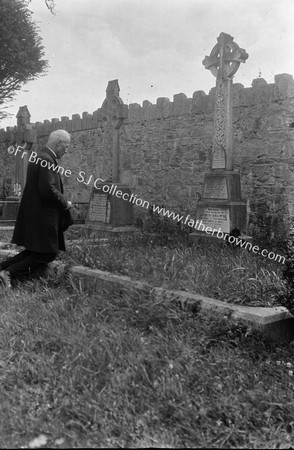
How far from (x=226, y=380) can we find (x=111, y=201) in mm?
5924

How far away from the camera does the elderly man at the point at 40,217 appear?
194 inches

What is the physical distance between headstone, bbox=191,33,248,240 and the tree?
9774mm

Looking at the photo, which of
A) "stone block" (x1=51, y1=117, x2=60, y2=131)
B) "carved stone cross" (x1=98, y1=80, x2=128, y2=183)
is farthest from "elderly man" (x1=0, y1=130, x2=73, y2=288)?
"stone block" (x1=51, y1=117, x2=60, y2=131)

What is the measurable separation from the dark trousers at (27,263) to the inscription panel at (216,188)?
9.85 ft

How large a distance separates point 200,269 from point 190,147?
5553 mm

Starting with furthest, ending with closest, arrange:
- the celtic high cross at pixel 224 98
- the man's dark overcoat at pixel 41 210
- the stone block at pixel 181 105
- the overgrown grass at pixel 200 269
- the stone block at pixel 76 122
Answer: the stone block at pixel 76 122 → the stone block at pixel 181 105 → the celtic high cross at pixel 224 98 → the man's dark overcoat at pixel 41 210 → the overgrown grass at pixel 200 269

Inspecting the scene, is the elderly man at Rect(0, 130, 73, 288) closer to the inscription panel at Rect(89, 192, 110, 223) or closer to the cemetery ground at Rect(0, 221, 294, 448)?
the cemetery ground at Rect(0, 221, 294, 448)

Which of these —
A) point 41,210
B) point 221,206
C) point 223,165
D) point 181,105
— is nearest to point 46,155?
Answer: point 41,210

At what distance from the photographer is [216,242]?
6902 mm

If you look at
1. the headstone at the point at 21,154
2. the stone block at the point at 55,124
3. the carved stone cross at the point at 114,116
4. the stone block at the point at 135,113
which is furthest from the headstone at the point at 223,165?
the stone block at the point at 55,124

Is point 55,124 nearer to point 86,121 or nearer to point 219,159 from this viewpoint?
point 86,121

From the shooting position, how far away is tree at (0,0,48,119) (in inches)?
581

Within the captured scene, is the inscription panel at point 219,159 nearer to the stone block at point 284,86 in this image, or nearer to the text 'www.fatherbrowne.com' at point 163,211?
the text 'www.fatherbrowne.com' at point 163,211

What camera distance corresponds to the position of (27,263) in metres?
5.04
